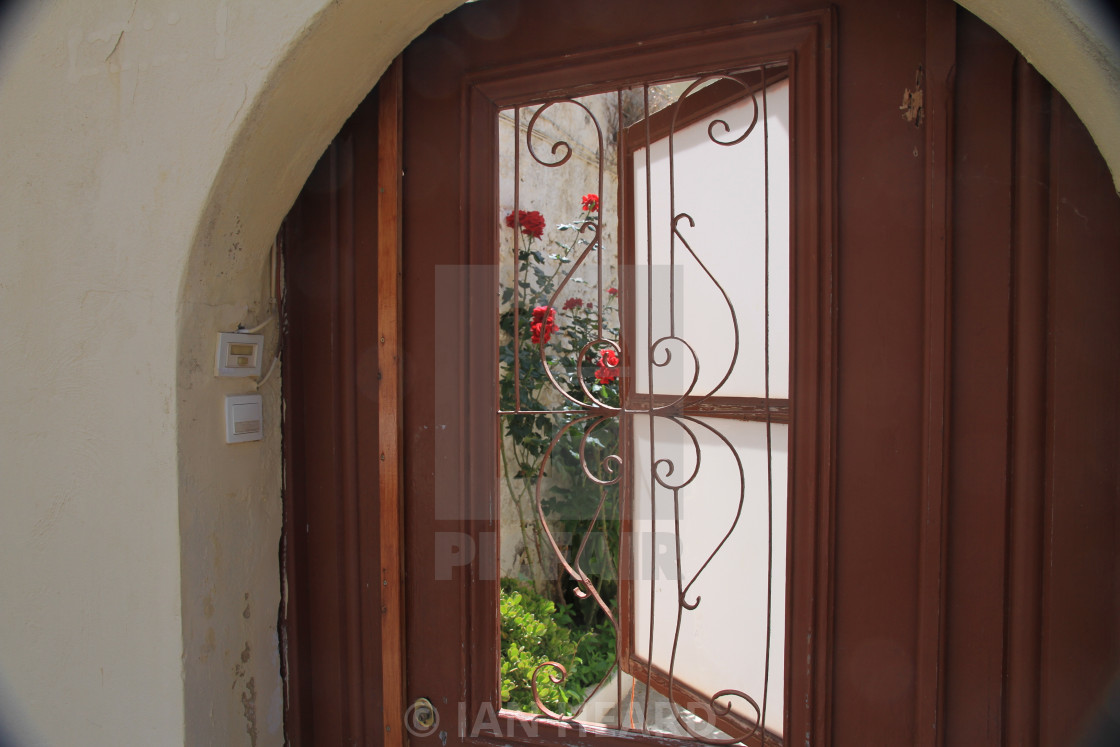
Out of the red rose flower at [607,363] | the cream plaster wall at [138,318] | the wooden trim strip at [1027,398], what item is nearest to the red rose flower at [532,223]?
the red rose flower at [607,363]

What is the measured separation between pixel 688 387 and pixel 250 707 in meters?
1.18

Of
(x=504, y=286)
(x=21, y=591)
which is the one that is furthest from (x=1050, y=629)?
(x=504, y=286)

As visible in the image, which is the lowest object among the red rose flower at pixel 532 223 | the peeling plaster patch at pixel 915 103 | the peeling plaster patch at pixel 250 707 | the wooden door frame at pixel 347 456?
the peeling plaster patch at pixel 250 707

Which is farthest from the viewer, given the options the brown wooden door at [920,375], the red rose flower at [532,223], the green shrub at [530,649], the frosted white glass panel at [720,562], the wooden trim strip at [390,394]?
the red rose flower at [532,223]

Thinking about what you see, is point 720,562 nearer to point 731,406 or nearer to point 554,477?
point 731,406

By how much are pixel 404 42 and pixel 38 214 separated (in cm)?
82

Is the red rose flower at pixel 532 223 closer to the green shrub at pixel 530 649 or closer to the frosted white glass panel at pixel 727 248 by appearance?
the frosted white glass panel at pixel 727 248

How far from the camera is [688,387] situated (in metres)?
1.33

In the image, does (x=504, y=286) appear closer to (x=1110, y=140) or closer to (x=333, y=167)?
(x=333, y=167)

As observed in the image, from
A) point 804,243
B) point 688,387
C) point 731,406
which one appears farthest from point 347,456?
point 804,243

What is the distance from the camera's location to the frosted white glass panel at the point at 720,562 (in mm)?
1495

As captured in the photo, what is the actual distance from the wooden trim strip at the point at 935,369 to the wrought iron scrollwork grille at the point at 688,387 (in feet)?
0.84

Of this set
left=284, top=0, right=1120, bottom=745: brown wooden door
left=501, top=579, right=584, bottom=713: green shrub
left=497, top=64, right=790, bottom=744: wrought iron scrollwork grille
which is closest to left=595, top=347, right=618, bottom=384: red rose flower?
left=497, top=64, right=790, bottom=744: wrought iron scrollwork grille

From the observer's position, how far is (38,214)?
127 centimetres
